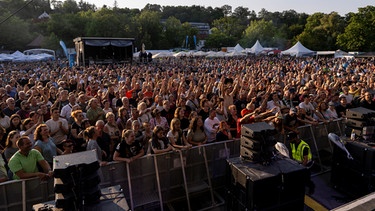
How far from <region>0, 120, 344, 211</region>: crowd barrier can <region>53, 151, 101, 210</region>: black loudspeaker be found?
1393 mm

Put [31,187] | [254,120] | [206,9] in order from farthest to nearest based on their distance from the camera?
1. [206,9]
2. [254,120]
3. [31,187]

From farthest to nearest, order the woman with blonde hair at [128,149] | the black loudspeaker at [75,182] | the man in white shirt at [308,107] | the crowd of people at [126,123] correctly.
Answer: the man in white shirt at [308,107]
the woman with blonde hair at [128,149]
the crowd of people at [126,123]
the black loudspeaker at [75,182]

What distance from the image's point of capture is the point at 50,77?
14.2m

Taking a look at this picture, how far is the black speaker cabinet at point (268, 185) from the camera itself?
4.43m

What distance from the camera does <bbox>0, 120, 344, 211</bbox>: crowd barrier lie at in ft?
14.5

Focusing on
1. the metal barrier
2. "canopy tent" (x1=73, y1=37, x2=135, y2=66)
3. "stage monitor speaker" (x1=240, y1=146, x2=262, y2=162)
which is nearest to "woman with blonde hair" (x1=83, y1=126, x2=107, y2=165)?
"stage monitor speaker" (x1=240, y1=146, x2=262, y2=162)

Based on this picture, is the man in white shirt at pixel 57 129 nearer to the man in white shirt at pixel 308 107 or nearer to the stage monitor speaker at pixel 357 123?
the stage monitor speaker at pixel 357 123

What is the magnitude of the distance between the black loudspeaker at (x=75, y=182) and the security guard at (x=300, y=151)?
4193 millimetres

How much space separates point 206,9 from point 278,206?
6755 inches

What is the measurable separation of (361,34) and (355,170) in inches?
2527

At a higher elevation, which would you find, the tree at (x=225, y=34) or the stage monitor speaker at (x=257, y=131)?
the tree at (x=225, y=34)

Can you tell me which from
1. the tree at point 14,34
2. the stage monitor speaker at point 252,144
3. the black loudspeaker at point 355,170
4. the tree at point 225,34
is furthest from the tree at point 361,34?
the tree at point 14,34

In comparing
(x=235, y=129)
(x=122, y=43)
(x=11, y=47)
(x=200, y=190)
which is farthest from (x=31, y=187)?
(x=11, y=47)

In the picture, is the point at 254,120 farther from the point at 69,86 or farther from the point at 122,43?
the point at 122,43
